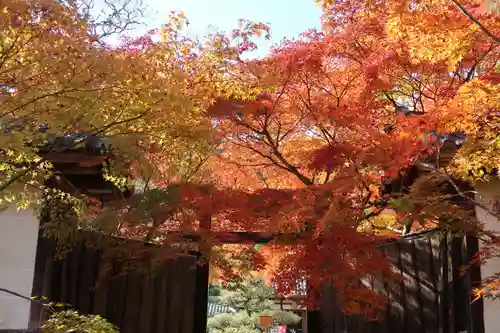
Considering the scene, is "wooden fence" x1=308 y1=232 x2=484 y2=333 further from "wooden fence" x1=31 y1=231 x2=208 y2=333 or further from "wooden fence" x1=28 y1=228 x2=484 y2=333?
"wooden fence" x1=31 y1=231 x2=208 y2=333

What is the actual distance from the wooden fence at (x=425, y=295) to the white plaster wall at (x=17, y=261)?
4.95 meters

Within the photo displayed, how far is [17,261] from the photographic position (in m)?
7.29

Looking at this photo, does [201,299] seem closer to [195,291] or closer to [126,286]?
[195,291]

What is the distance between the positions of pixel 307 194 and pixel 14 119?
4107 mm

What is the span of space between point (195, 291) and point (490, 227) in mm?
4929

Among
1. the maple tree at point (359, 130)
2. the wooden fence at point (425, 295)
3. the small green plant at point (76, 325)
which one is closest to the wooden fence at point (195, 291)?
the wooden fence at point (425, 295)

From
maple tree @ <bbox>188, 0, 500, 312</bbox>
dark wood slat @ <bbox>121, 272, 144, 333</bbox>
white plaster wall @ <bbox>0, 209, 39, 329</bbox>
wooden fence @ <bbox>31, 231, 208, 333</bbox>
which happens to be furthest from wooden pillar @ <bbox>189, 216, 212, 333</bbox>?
white plaster wall @ <bbox>0, 209, 39, 329</bbox>

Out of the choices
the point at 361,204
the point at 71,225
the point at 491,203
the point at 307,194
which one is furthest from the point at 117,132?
the point at 491,203

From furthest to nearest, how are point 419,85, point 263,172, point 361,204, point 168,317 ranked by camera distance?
1. point 263,172
2. point 419,85
3. point 168,317
4. point 361,204

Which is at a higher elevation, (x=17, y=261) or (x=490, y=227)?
(x=490, y=227)

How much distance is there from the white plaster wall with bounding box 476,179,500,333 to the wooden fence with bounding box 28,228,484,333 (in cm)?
11

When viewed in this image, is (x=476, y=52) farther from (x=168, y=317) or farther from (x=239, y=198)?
(x=168, y=317)

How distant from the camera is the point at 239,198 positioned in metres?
7.55

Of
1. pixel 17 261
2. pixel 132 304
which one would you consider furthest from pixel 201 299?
pixel 17 261
